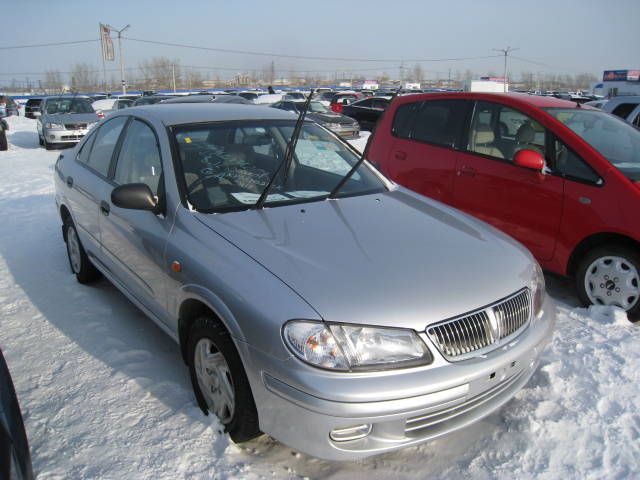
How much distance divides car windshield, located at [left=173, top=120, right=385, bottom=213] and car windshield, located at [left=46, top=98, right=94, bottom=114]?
49.7 feet

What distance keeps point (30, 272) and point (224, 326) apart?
345cm

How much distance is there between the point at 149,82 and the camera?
95.8 metres

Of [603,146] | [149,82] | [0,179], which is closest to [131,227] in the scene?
[603,146]

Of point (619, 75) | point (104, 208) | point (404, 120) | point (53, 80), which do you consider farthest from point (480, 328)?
point (53, 80)

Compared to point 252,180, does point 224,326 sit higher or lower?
lower

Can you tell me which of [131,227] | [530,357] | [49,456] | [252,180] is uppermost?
[252,180]

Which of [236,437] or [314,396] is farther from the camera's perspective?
[236,437]

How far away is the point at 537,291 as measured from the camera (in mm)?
2826

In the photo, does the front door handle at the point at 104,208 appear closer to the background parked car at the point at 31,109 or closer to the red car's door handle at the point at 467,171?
the red car's door handle at the point at 467,171

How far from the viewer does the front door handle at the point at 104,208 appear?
148 inches

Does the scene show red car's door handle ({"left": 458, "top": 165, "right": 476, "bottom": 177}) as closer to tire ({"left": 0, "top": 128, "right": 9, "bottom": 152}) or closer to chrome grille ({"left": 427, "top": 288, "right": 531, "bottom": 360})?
chrome grille ({"left": 427, "top": 288, "right": 531, "bottom": 360})

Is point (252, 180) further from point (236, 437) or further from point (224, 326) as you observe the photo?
point (236, 437)

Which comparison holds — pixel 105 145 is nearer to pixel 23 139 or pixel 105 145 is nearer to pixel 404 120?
pixel 404 120

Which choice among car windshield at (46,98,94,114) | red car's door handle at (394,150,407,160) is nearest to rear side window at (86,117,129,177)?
red car's door handle at (394,150,407,160)
